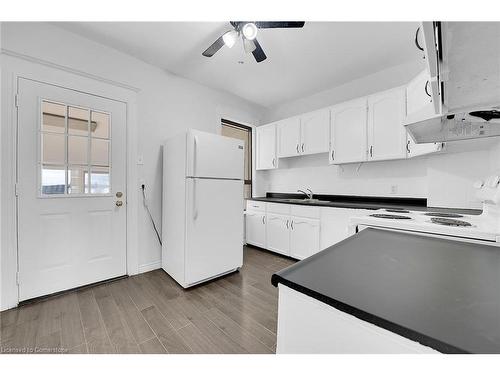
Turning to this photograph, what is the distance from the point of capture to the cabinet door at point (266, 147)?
3691mm

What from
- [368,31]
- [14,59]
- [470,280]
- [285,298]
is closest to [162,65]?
[14,59]

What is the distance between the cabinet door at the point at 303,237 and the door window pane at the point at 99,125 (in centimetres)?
249

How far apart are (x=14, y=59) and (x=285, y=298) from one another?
2797 millimetres

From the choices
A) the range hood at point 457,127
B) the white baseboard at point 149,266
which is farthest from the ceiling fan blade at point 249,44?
the white baseboard at point 149,266

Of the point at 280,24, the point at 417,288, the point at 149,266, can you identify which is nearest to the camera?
the point at 417,288

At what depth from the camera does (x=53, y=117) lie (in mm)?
→ 2004

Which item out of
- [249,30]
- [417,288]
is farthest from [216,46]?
[417,288]

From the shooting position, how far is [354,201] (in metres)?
3.00

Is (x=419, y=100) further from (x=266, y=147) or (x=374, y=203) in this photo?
(x=266, y=147)

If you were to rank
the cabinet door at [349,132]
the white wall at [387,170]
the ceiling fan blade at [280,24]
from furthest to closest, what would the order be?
the cabinet door at [349,132], the white wall at [387,170], the ceiling fan blade at [280,24]

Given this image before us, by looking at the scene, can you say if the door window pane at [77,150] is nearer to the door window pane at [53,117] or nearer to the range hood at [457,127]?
the door window pane at [53,117]

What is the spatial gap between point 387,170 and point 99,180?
11.2 ft

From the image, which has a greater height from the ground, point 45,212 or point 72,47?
point 72,47

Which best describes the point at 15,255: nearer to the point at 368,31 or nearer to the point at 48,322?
the point at 48,322
